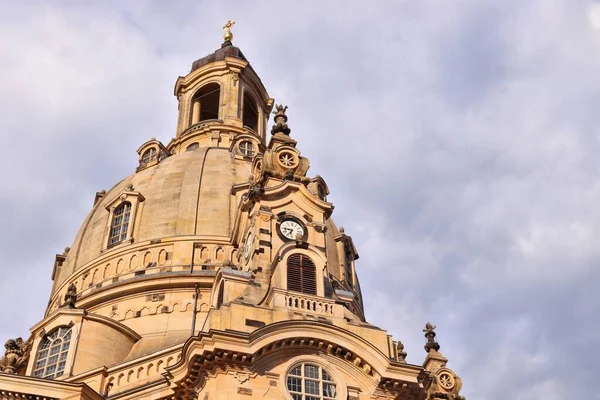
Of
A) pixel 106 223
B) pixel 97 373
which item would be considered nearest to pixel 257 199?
pixel 97 373

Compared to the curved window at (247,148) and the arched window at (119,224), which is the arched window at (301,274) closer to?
the arched window at (119,224)

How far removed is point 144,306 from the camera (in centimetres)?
4484

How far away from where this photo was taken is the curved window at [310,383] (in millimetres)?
31281

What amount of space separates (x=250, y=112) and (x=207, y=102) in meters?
3.78

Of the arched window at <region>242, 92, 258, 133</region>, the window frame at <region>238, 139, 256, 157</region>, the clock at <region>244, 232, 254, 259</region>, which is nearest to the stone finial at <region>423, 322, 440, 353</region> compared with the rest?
the clock at <region>244, 232, 254, 259</region>

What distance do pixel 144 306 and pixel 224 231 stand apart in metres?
6.48

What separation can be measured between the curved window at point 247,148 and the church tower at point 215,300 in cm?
26

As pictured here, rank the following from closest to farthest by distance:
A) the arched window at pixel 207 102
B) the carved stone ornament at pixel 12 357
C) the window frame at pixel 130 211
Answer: the carved stone ornament at pixel 12 357 → the window frame at pixel 130 211 → the arched window at pixel 207 102

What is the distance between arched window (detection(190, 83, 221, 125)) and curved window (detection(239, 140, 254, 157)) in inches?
450

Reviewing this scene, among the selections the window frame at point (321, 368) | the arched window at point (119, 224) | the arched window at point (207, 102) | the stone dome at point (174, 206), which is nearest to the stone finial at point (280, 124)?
the stone dome at point (174, 206)

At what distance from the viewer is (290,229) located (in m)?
39.8

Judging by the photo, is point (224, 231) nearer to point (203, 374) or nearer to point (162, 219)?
point (162, 219)

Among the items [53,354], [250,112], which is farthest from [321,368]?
[250,112]

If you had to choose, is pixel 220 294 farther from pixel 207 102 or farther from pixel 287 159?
pixel 207 102
